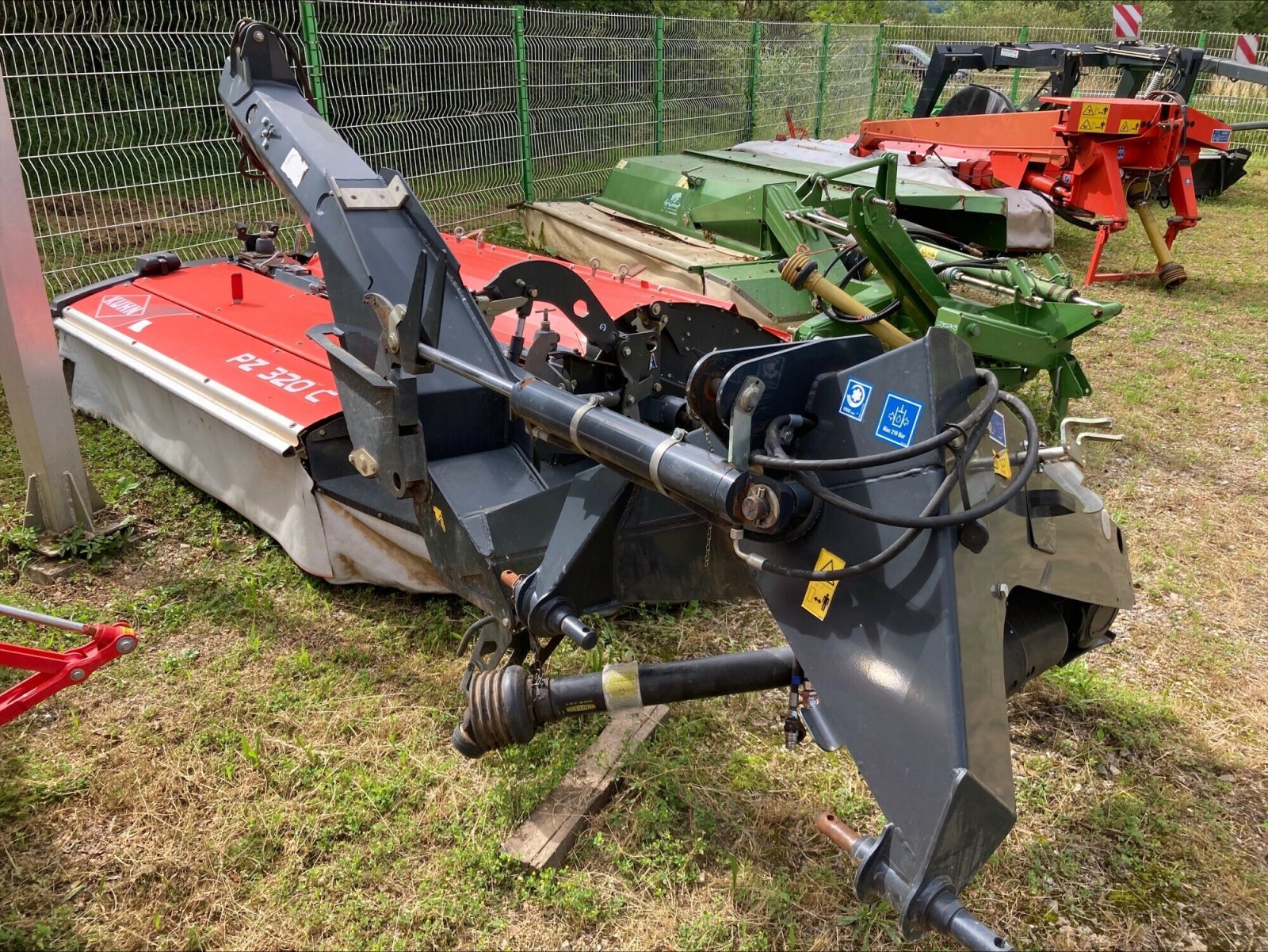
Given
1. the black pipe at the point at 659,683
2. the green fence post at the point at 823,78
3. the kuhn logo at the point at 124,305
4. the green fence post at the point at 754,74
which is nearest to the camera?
the black pipe at the point at 659,683

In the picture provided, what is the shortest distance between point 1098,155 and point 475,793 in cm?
762

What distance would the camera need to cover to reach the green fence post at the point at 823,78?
13.5 m

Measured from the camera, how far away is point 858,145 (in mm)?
9586

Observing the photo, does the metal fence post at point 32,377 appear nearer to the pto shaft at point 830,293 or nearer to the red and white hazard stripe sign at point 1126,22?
the pto shaft at point 830,293

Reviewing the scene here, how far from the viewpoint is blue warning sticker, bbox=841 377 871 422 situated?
5.79 ft

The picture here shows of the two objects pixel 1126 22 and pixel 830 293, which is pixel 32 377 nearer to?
pixel 830 293

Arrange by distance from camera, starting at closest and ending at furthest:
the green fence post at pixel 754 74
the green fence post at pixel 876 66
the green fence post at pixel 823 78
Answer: the green fence post at pixel 754 74 < the green fence post at pixel 823 78 < the green fence post at pixel 876 66

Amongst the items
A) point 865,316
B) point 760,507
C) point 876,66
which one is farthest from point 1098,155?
point 876,66

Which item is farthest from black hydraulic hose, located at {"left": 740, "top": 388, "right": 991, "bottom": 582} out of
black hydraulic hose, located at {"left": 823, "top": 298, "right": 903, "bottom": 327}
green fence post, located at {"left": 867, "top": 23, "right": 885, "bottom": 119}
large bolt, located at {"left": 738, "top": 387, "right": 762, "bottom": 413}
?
green fence post, located at {"left": 867, "top": 23, "right": 885, "bottom": 119}

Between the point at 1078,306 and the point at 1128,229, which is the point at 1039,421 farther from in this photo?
the point at 1128,229

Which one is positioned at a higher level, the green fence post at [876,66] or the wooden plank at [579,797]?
the green fence post at [876,66]

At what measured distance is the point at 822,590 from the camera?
5.97ft

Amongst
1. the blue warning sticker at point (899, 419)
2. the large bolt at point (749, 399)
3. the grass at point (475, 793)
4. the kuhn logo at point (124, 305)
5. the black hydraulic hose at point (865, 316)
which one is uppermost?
the large bolt at point (749, 399)

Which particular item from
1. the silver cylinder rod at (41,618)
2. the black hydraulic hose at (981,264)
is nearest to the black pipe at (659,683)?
the silver cylinder rod at (41,618)
